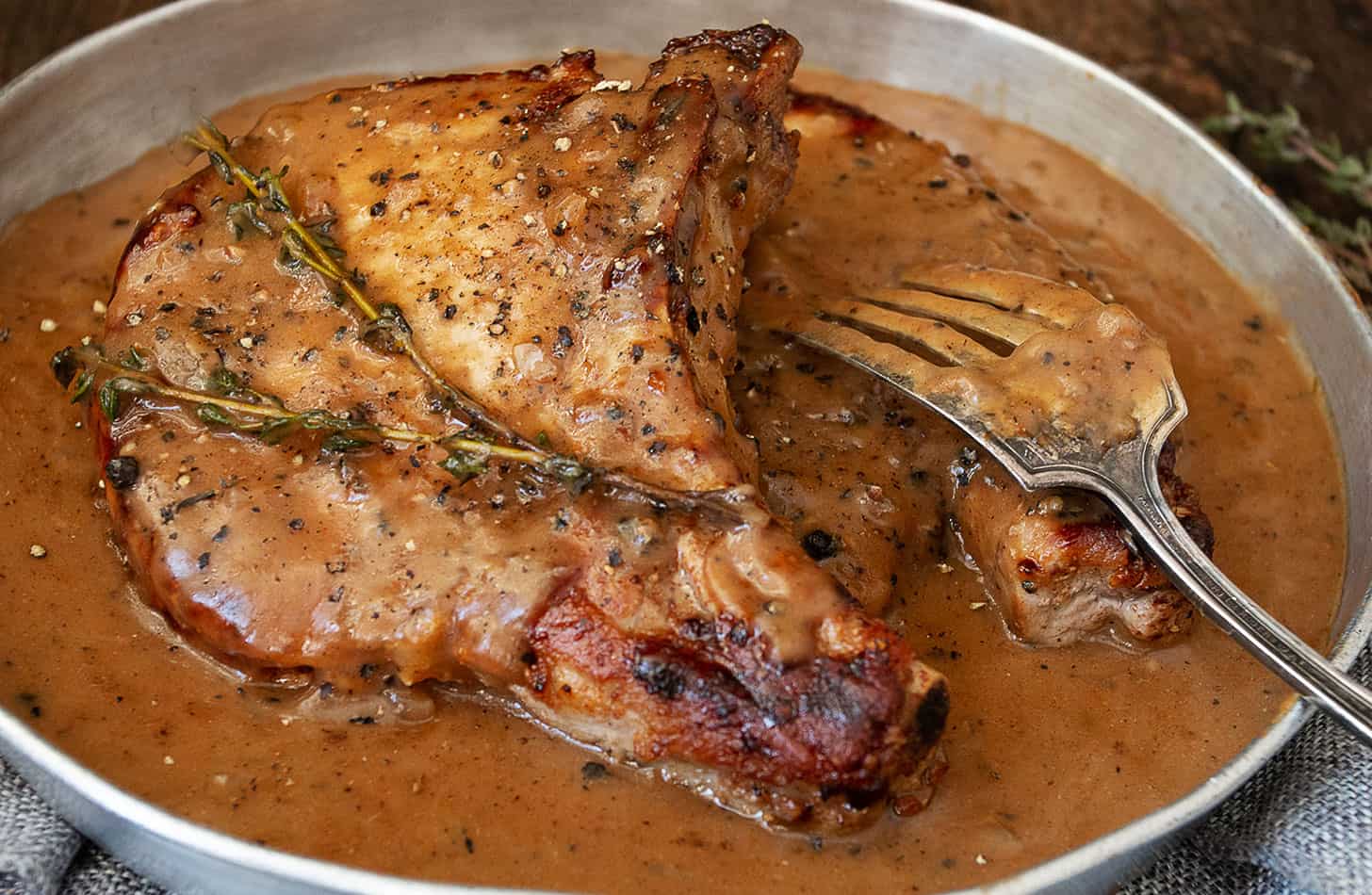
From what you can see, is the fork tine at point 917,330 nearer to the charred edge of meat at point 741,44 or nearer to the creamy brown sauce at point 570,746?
the creamy brown sauce at point 570,746

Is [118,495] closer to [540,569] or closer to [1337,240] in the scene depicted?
[540,569]

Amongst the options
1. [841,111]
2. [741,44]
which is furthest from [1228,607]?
[841,111]

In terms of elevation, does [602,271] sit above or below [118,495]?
above

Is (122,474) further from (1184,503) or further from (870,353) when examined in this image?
(1184,503)

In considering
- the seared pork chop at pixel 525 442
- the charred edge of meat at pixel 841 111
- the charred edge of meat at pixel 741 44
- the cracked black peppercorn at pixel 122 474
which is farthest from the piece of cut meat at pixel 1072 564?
the cracked black peppercorn at pixel 122 474

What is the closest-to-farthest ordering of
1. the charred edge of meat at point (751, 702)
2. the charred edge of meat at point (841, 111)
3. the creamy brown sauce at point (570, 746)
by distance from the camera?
1. the charred edge of meat at point (751, 702)
2. the creamy brown sauce at point (570, 746)
3. the charred edge of meat at point (841, 111)

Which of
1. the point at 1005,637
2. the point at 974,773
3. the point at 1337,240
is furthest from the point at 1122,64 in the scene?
the point at 974,773

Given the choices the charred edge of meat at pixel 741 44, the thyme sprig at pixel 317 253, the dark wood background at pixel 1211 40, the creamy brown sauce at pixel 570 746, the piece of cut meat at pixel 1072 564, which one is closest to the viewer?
the creamy brown sauce at pixel 570 746
